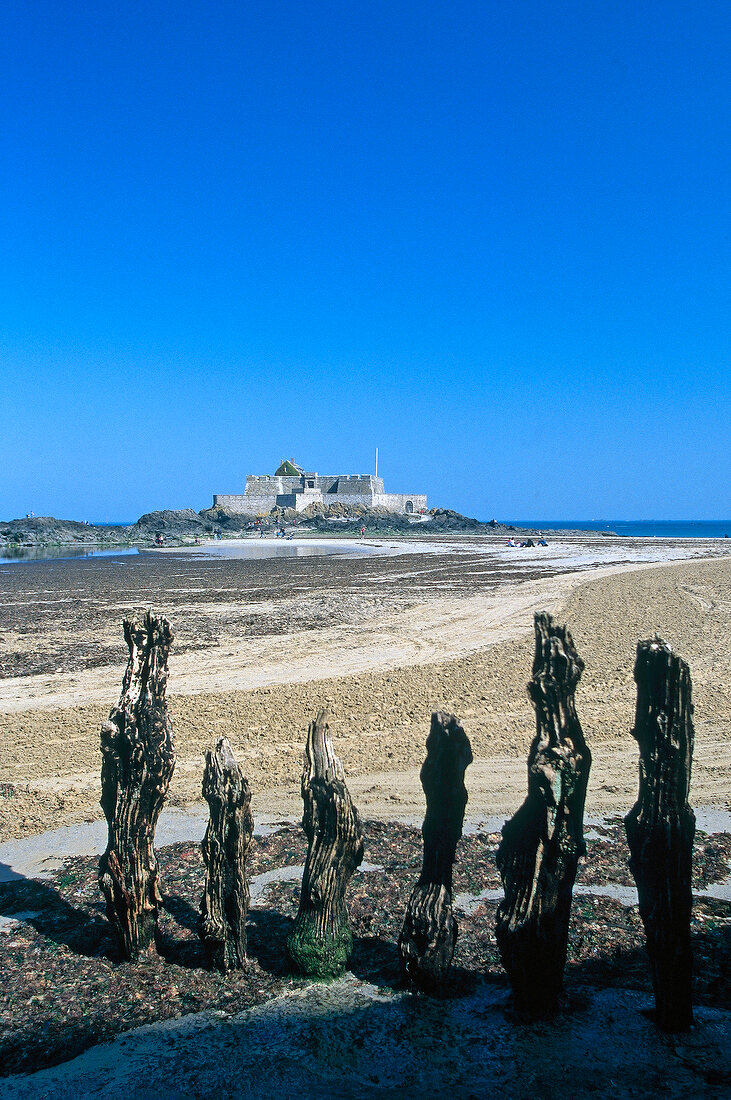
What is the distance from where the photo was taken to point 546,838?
3.67m

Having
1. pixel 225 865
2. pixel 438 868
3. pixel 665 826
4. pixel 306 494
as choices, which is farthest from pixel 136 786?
pixel 306 494

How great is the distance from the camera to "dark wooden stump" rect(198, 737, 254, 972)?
13.4 feet

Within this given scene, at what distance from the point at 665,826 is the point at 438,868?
124cm

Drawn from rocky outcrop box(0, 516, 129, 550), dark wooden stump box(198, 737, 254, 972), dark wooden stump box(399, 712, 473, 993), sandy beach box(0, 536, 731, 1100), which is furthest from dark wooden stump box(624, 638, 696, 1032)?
rocky outcrop box(0, 516, 129, 550)

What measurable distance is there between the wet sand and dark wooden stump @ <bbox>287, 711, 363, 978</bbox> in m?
2.21

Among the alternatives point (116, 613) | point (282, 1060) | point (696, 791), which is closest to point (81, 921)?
point (282, 1060)

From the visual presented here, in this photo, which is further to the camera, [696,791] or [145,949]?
[696,791]

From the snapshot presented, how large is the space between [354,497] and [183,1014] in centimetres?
8956

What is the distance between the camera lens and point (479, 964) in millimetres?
4152

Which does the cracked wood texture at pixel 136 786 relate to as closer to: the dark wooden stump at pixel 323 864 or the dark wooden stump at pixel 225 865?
the dark wooden stump at pixel 225 865

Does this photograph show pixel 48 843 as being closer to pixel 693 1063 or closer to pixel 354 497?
pixel 693 1063

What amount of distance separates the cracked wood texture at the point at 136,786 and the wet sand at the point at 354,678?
225 centimetres

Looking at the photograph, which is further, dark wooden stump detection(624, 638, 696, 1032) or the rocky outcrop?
the rocky outcrop

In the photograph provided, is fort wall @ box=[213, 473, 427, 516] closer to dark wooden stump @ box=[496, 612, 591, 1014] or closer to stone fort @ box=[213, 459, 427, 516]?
stone fort @ box=[213, 459, 427, 516]
